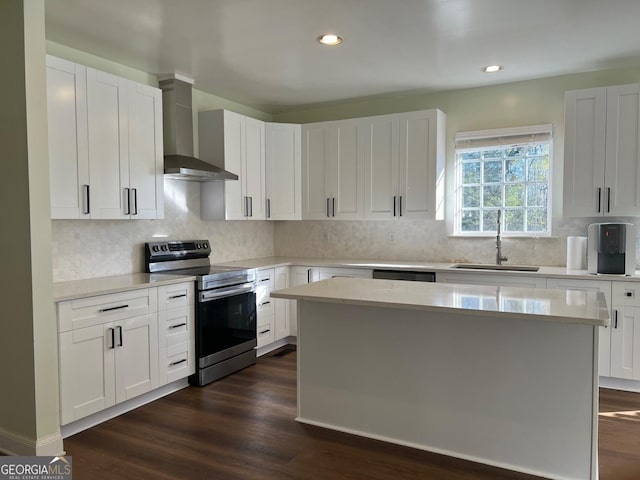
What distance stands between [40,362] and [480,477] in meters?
2.45

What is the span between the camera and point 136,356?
331 centimetres

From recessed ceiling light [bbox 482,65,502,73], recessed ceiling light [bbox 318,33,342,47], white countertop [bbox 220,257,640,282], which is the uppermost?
recessed ceiling light [bbox 482,65,502,73]

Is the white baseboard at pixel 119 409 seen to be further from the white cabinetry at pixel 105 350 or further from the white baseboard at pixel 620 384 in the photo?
the white baseboard at pixel 620 384

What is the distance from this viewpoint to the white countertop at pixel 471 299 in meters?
2.20

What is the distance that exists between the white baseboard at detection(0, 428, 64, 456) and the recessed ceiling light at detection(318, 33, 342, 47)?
3.03 meters

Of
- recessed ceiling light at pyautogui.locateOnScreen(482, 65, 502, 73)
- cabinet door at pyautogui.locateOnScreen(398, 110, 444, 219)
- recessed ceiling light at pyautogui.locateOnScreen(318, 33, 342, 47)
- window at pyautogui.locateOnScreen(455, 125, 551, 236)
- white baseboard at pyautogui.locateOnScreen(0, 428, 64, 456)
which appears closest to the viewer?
white baseboard at pyautogui.locateOnScreen(0, 428, 64, 456)

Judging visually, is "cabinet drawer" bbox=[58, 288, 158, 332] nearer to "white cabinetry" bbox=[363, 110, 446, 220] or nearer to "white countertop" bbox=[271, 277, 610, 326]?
"white countertop" bbox=[271, 277, 610, 326]

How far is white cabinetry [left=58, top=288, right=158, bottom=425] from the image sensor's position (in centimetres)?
286

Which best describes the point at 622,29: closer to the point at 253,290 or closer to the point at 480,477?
the point at 480,477

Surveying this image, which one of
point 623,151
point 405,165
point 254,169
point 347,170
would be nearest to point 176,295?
point 254,169

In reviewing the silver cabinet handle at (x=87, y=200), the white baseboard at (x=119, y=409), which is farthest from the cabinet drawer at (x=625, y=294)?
the silver cabinet handle at (x=87, y=200)

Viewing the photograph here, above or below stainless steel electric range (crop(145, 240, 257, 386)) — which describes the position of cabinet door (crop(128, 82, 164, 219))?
above

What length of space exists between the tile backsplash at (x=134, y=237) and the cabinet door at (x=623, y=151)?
3.53 m

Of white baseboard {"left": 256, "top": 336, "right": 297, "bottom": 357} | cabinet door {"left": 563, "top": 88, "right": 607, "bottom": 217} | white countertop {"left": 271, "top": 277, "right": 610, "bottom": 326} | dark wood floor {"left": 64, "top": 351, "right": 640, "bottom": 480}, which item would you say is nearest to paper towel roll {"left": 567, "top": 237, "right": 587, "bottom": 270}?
cabinet door {"left": 563, "top": 88, "right": 607, "bottom": 217}
